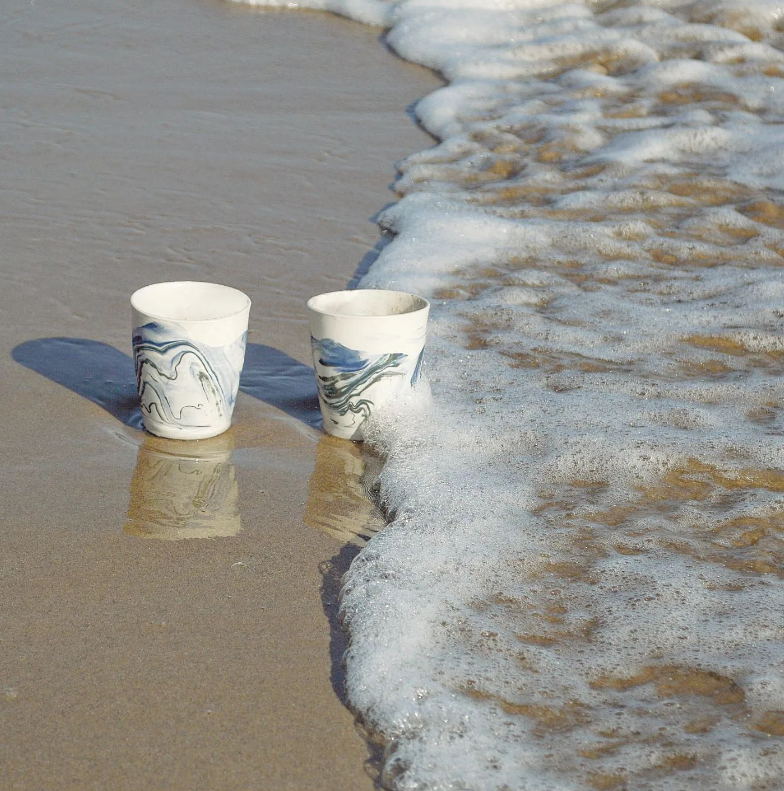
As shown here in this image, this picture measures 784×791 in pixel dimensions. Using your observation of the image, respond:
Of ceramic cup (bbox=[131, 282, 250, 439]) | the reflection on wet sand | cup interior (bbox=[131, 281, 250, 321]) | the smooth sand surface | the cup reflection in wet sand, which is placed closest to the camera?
the smooth sand surface

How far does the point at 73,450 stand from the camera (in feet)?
8.84

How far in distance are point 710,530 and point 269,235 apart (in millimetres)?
2347

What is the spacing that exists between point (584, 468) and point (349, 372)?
70cm

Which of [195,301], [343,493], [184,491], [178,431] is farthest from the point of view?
[195,301]

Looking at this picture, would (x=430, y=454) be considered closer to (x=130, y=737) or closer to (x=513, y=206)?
(x=130, y=737)

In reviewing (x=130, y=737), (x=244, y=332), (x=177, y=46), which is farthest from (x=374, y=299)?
(x=177, y=46)

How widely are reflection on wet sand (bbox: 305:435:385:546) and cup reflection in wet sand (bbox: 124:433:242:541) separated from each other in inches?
8.3

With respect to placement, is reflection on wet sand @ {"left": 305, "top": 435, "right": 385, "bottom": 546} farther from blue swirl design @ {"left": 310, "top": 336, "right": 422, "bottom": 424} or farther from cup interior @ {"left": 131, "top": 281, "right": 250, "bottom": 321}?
cup interior @ {"left": 131, "top": 281, "right": 250, "bottom": 321}

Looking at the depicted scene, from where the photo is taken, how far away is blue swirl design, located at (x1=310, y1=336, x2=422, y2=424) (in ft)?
9.27

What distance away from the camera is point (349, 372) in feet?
9.31

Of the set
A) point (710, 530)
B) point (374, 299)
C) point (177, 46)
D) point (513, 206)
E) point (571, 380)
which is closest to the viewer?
point (710, 530)

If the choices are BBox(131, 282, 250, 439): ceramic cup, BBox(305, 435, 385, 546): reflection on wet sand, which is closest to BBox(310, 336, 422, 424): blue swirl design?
BBox(305, 435, 385, 546): reflection on wet sand

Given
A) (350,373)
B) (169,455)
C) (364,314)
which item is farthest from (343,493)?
(364,314)

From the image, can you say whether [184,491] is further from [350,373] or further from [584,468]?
[584,468]
